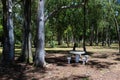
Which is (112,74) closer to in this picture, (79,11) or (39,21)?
(39,21)

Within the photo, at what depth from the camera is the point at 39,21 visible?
12.4 m

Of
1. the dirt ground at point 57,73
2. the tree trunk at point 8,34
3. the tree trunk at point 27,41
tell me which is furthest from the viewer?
the tree trunk at point 27,41

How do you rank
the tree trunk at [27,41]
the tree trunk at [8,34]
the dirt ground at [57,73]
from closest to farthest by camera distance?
the dirt ground at [57,73], the tree trunk at [8,34], the tree trunk at [27,41]

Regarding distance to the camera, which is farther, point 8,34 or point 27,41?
point 27,41

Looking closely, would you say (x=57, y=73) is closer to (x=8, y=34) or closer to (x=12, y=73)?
(x=12, y=73)

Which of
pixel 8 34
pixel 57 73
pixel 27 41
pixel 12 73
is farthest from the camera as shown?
pixel 27 41

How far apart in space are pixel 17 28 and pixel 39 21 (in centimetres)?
3162

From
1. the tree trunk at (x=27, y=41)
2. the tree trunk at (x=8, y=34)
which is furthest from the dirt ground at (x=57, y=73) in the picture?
the tree trunk at (x=27, y=41)

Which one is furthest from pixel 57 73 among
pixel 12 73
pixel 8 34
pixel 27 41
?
pixel 27 41

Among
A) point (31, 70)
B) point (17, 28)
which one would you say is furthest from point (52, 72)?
point (17, 28)

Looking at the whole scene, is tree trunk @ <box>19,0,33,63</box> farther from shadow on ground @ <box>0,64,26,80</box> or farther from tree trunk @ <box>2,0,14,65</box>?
tree trunk @ <box>2,0,14,65</box>

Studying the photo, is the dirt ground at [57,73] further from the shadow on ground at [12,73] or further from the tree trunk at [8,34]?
the tree trunk at [8,34]

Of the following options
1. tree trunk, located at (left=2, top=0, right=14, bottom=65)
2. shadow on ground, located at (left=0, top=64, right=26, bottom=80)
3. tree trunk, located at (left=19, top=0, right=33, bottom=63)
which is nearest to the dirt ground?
shadow on ground, located at (left=0, top=64, right=26, bottom=80)

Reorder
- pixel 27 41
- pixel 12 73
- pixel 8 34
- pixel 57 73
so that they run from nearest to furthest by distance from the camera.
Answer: pixel 12 73 < pixel 57 73 < pixel 8 34 < pixel 27 41
